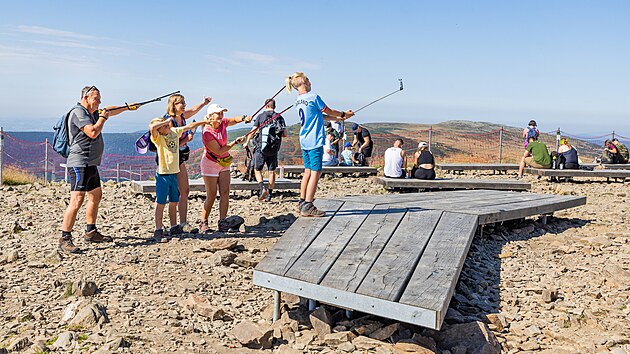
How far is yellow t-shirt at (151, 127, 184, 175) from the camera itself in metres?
7.07

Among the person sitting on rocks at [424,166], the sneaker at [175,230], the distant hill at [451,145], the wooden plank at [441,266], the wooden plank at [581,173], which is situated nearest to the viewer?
the wooden plank at [441,266]

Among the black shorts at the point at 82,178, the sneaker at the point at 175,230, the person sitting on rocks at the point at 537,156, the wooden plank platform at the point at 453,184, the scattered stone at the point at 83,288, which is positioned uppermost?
the person sitting on rocks at the point at 537,156

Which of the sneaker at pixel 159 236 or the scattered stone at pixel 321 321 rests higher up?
the sneaker at pixel 159 236

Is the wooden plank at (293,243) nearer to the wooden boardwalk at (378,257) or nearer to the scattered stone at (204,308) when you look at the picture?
the wooden boardwalk at (378,257)

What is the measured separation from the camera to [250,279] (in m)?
5.98

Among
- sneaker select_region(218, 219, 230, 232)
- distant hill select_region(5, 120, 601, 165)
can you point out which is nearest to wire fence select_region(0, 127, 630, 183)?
distant hill select_region(5, 120, 601, 165)

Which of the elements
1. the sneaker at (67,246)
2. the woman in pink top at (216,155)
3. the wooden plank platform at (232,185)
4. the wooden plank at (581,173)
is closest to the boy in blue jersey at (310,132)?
the woman in pink top at (216,155)

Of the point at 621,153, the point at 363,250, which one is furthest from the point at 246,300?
the point at 621,153

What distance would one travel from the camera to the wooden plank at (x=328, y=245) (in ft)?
15.9

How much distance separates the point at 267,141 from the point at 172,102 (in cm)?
330

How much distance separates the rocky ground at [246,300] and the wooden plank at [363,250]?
13.9 inches

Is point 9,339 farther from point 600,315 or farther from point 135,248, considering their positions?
point 600,315

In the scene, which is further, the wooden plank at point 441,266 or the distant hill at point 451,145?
the distant hill at point 451,145

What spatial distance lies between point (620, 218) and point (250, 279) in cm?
644
